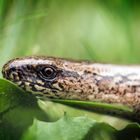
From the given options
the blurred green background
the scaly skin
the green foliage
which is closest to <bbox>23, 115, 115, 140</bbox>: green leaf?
the green foliage

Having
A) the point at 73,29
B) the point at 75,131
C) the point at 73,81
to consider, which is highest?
the point at 73,29

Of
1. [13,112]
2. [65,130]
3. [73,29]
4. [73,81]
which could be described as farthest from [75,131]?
[73,29]

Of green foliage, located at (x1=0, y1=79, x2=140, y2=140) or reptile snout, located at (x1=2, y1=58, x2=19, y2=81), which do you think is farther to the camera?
reptile snout, located at (x1=2, y1=58, x2=19, y2=81)

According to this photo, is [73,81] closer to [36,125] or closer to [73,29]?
[36,125]

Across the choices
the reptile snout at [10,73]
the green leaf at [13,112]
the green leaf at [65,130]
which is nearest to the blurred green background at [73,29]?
the reptile snout at [10,73]

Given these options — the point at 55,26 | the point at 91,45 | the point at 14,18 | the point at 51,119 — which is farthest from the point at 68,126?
the point at 55,26

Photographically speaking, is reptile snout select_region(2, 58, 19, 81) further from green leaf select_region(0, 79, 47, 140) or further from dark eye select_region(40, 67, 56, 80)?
green leaf select_region(0, 79, 47, 140)
